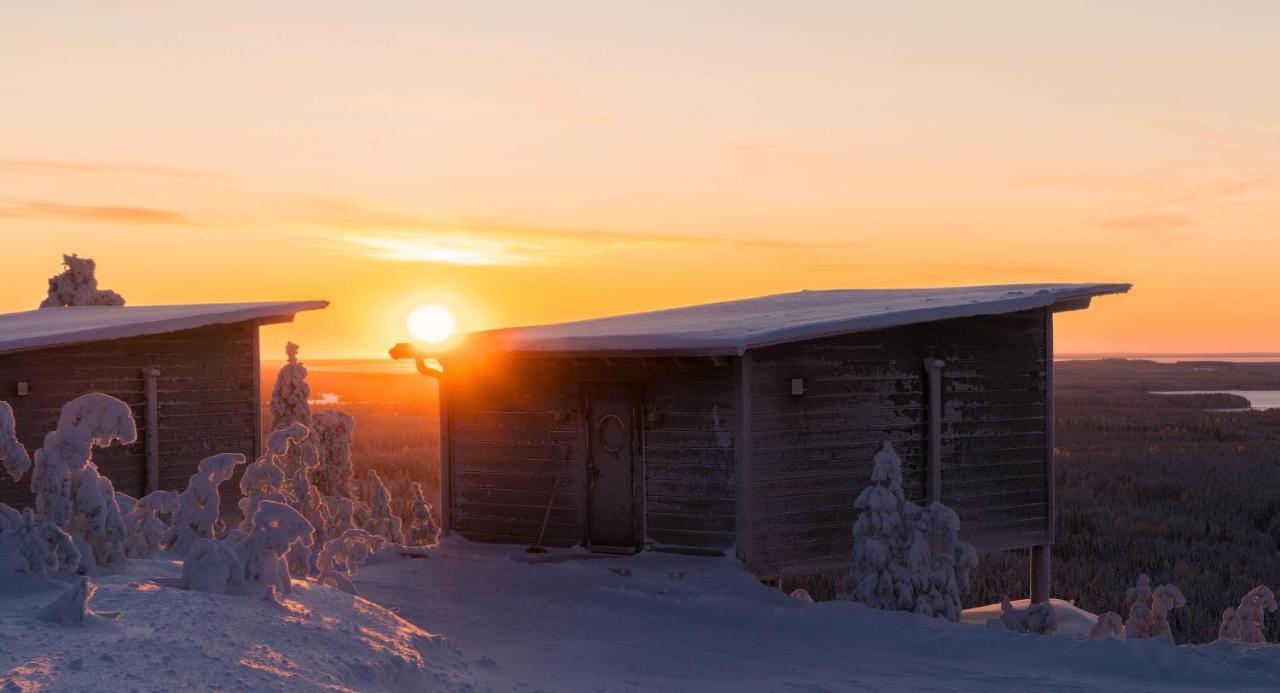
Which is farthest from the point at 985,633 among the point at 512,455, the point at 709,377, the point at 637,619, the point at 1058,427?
the point at 1058,427

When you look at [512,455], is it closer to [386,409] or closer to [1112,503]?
[1112,503]

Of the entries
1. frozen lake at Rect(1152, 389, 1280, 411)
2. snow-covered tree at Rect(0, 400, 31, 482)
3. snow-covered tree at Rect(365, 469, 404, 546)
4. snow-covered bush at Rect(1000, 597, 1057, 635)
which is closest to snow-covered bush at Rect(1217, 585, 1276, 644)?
snow-covered bush at Rect(1000, 597, 1057, 635)

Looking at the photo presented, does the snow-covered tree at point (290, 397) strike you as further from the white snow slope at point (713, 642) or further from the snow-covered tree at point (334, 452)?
the white snow slope at point (713, 642)

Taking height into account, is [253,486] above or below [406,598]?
above

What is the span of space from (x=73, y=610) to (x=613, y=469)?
890 centimetres

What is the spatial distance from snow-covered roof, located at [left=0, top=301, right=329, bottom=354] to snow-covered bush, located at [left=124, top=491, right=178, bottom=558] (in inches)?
204

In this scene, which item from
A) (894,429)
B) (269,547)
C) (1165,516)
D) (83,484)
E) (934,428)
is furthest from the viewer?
(1165,516)

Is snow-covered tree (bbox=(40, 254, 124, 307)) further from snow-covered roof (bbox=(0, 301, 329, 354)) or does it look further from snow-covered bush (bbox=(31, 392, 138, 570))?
snow-covered bush (bbox=(31, 392, 138, 570))

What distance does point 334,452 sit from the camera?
24969 mm

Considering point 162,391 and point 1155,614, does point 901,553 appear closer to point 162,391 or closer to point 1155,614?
point 1155,614

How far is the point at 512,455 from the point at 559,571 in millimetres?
2621

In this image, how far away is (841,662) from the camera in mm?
12508

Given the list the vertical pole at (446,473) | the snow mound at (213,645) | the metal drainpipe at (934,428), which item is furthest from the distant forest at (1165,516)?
the snow mound at (213,645)

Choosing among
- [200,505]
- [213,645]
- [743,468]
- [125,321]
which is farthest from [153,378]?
[213,645]
